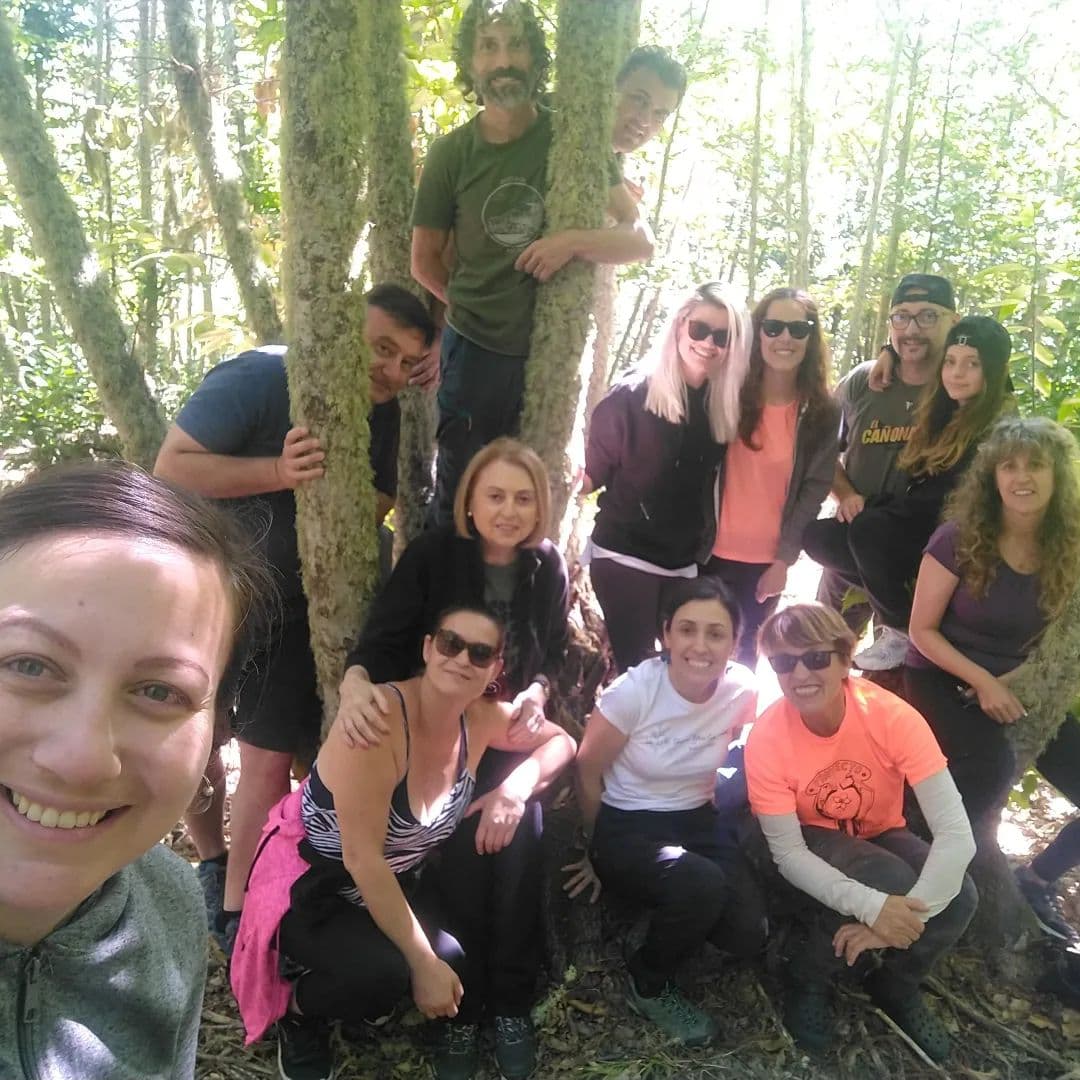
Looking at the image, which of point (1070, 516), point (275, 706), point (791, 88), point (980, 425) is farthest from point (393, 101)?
point (791, 88)

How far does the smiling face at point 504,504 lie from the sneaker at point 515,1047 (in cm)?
163

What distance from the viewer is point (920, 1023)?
9.34 feet

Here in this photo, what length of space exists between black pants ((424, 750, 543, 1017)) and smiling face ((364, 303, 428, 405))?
1647mm

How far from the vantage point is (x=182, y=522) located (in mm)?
1080

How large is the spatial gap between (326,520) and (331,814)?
1005mm

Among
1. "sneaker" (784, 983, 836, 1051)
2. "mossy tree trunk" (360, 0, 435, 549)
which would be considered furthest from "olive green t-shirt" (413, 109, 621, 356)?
"sneaker" (784, 983, 836, 1051)

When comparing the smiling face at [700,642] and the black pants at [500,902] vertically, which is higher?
the smiling face at [700,642]

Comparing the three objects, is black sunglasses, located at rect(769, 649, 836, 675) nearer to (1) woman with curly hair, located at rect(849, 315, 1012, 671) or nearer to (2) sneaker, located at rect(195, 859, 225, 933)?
(1) woman with curly hair, located at rect(849, 315, 1012, 671)

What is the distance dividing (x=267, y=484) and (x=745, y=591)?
7.08 feet

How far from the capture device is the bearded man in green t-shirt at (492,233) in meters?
3.07

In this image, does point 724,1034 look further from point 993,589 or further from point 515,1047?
point 993,589

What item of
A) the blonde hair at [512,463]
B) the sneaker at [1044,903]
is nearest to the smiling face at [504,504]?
the blonde hair at [512,463]

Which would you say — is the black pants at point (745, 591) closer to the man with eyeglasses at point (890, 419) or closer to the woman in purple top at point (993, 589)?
the man with eyeglasses at point (890, 419)

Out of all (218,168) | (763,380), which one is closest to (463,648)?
(763,380)
